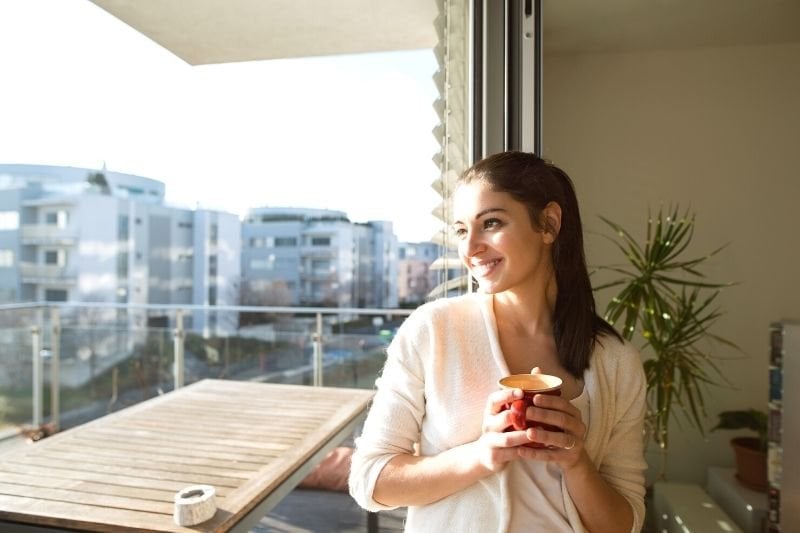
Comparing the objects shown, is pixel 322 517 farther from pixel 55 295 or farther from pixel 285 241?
pixel 285 241

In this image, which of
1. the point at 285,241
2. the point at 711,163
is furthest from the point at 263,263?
the point at 711,163

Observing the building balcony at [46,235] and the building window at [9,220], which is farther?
the building balcony at [46,235]

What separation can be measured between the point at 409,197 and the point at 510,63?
119cm

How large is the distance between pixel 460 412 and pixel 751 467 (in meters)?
2.69

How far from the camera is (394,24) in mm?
2877

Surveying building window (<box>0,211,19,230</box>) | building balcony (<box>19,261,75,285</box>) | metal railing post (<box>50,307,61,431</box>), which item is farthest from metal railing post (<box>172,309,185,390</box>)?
building window (<box>0,211,19,230</box>)

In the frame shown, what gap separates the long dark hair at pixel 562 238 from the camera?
0.93 m

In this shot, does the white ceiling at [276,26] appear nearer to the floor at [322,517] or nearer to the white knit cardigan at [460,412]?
the white knit cardigan at [460,412]

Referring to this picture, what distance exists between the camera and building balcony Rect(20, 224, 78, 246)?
3.78m

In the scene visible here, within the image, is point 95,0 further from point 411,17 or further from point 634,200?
point 634,200

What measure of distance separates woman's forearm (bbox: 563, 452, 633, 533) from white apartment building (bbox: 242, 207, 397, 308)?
350cm

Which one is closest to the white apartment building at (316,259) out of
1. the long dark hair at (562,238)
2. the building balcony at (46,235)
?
the building balcony at (46,235)

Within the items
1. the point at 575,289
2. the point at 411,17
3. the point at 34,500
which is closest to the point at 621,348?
the point at 575,289

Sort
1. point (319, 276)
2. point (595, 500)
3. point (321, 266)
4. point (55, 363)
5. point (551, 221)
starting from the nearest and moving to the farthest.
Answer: point (595, 500) → point (551, 221) → point (55, 363) → point (319, 276) → point (321, 266)
